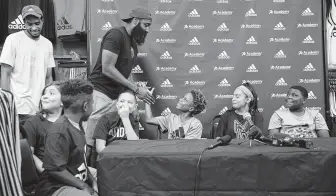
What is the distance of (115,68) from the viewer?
4125 millimetres

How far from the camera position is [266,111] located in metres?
5.62

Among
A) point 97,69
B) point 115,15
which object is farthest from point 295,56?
point 97,69

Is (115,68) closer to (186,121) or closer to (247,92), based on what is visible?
(186,121)

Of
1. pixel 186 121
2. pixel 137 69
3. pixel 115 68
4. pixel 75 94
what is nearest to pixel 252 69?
pixel 137 69

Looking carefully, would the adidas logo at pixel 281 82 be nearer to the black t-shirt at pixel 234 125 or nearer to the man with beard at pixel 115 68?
the black t-shirt at pixel 234 125

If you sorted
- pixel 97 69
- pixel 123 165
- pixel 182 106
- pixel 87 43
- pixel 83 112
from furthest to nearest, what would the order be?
pixel 87 43
pixel 182 106
pixel 97 69
pixel 83 112
pixel 123 165

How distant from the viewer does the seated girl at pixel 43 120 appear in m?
3.41

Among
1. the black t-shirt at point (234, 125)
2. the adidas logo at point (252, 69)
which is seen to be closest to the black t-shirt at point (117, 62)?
the black t-shirt at point (234, 125)

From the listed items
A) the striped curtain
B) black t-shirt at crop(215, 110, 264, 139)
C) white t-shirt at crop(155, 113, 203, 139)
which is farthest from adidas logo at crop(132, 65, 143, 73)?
the striped curtain

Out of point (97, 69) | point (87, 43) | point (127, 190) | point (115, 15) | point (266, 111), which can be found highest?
point (115, 15)

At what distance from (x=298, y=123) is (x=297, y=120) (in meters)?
0.04

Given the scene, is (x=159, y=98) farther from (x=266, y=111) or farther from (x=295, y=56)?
(x=295, y=56)

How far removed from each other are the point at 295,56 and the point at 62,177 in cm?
381

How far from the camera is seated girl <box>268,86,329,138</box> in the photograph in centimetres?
480
